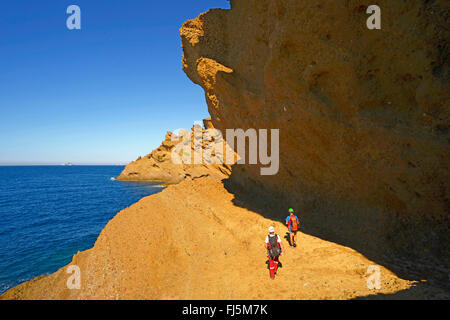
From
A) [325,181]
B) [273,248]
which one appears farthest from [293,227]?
[325,181]

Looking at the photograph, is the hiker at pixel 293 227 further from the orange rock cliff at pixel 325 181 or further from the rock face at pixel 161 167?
the rock face at pixel 161 167

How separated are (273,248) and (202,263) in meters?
2.79

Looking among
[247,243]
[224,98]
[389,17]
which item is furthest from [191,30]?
[247,243]

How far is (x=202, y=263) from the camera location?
7.91 meters

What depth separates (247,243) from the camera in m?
8.84

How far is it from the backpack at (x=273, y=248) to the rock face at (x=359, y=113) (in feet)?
8.94

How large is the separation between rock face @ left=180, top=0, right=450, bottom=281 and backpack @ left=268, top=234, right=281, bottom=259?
2724mm

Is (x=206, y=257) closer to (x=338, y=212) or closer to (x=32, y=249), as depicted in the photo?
(x=338, y=212)

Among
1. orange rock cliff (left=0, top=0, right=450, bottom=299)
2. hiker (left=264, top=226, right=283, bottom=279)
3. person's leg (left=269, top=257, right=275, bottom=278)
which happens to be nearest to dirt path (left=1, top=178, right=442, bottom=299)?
orange rock cliff (left=0, top=0, right=450, bottom=299)

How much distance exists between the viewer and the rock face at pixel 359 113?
608 cm

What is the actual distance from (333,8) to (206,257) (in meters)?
9.79

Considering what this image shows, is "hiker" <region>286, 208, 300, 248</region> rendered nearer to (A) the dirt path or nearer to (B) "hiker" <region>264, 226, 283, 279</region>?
(A) the dirt path

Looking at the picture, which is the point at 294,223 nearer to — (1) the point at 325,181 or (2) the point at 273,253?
(2) the point at 273,253

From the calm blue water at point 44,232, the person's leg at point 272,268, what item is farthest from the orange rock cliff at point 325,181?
the calm blue water at point 44,232
